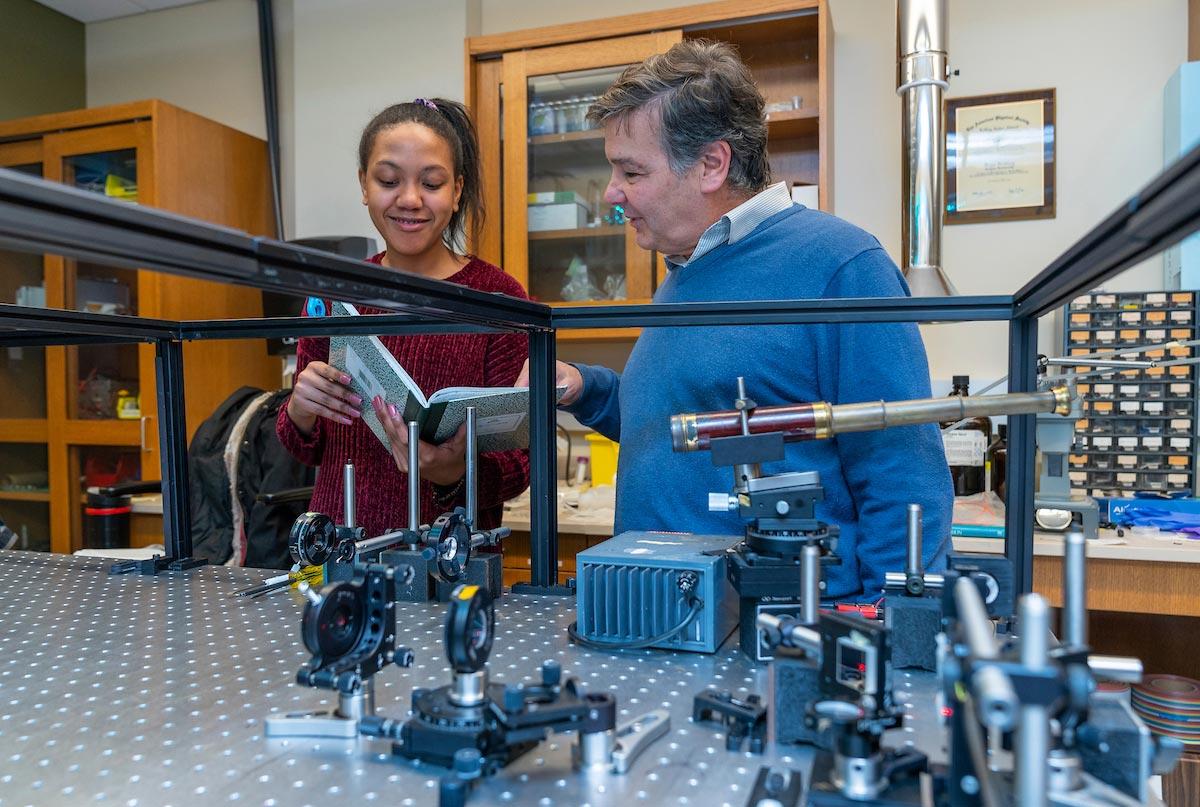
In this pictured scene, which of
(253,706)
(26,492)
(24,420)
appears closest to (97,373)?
(24,420)

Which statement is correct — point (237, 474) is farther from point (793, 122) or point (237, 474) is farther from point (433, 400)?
point (793, 122)

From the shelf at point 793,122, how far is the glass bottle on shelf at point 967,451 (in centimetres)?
85

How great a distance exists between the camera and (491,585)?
1.03 metres

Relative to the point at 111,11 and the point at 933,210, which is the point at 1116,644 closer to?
Answer: the point at 933,210

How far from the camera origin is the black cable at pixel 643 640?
820 mm

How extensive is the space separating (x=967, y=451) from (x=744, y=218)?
1163 millimetres

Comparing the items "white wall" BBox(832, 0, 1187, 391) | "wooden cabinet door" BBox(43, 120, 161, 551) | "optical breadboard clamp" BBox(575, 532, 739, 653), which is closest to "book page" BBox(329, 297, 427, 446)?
"optical breadboard clamp" BBox(575, 532, 739, 653)

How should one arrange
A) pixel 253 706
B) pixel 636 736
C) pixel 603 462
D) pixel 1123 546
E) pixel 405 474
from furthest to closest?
pixel 603 462 < pixel 1123 546 < pixel 405 474 < pixel 253 706 < pixel 636 736

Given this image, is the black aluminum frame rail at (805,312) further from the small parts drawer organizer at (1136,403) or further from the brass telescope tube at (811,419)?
the small parts drawer organizer at (1136,403)

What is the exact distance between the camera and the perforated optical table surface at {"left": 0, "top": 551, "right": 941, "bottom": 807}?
0.58 metres

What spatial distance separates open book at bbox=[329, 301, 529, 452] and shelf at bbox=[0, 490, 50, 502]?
2.49 meters

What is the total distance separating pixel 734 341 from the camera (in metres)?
1.22

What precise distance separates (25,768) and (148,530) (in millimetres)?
2379

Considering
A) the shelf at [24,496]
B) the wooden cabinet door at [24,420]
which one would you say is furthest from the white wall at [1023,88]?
the shelf at [24,496]
